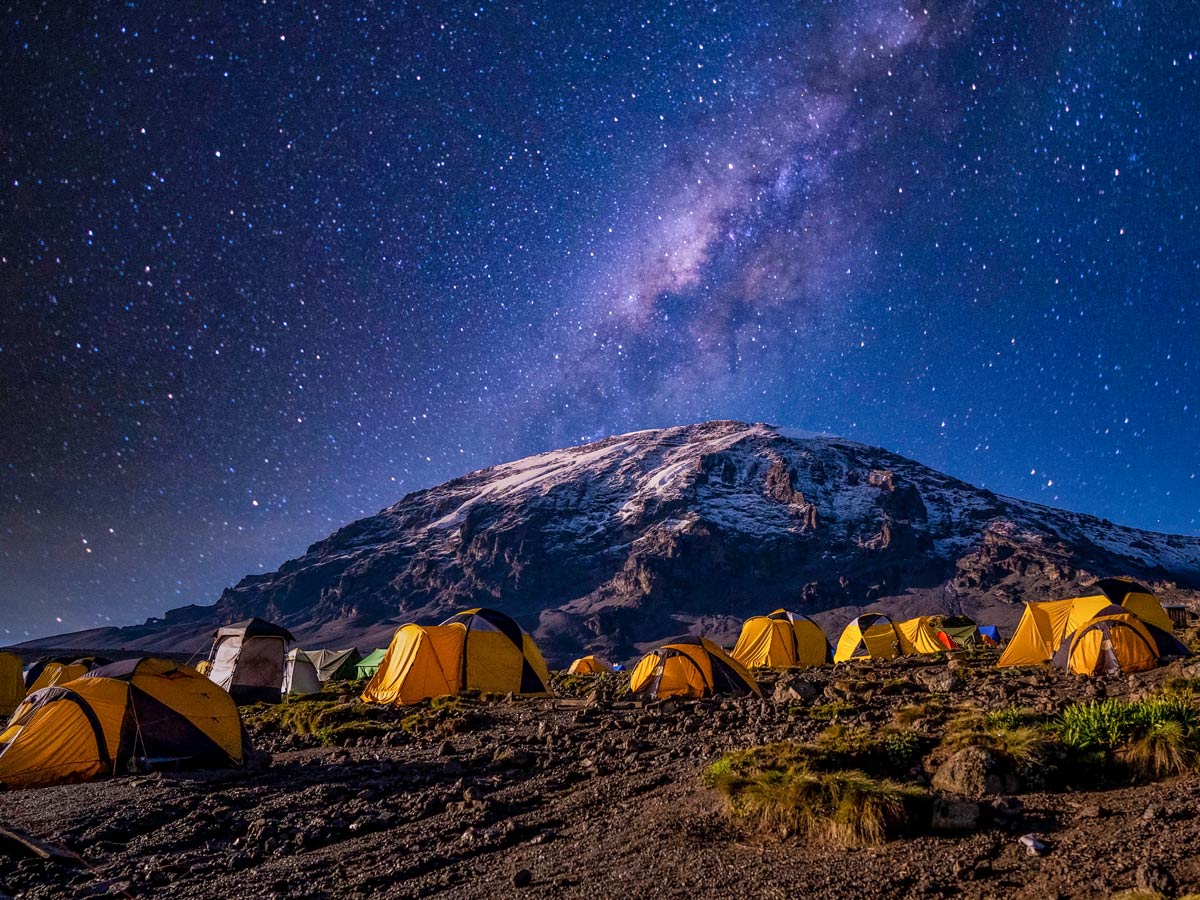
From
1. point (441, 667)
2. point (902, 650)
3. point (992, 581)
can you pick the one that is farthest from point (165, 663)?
point (992, 581)

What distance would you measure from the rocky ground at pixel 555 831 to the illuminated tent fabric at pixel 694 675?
3.96 m

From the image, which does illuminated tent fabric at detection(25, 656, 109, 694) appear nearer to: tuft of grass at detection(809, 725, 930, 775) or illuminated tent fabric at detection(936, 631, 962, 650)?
tuft of grass at detection(809, 725, 930, 775)

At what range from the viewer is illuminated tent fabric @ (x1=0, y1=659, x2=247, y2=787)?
11711 mm

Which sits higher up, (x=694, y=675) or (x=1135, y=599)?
(x=1135, y=599)

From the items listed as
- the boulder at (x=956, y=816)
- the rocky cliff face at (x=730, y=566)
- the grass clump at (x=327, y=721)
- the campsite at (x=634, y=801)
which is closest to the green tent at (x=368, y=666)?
the grass clump at (x=327, y=721)

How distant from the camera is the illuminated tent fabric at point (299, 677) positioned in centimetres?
2823

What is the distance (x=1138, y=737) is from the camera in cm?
761

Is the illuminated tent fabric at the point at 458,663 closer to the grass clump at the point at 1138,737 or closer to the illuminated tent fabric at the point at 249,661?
the illuminated tent fabric at the point at 249,661

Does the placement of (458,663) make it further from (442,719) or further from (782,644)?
(782,644)

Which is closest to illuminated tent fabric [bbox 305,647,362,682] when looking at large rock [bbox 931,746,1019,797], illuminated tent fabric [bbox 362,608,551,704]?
illuminated tent fabric [bbox 362,608,551,704]

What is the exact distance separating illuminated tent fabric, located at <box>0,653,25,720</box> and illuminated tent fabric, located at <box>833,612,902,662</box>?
3864 centimetres

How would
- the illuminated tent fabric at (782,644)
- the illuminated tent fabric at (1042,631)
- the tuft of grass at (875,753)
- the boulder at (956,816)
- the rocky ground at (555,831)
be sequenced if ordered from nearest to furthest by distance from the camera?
the rocky ground at (555,831) < the boulder at (956,816) < the tuft of grass at (875,753) < the illuminated tent fabric at (1042,631) < the illuminated tent fabric at (782,644)

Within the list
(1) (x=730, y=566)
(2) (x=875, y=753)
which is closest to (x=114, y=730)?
(2) (x=875, y=753)

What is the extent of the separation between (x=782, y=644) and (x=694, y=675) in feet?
49.9
